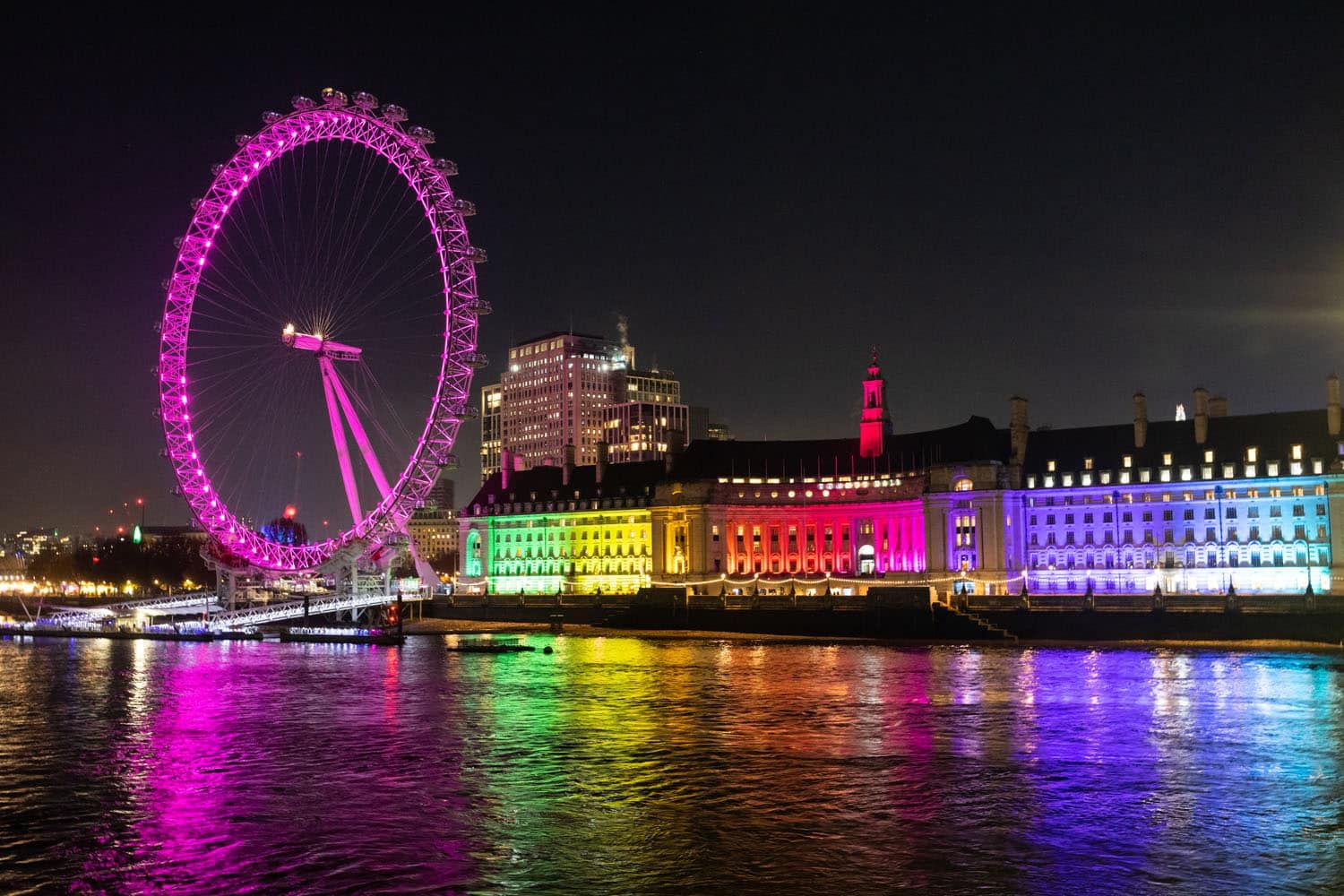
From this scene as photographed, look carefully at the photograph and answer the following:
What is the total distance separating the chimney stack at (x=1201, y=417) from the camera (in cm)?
12494

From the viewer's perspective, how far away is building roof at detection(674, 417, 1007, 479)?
142 m

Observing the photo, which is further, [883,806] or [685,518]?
[685,518]

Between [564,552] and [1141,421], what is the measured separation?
7132 centimetres

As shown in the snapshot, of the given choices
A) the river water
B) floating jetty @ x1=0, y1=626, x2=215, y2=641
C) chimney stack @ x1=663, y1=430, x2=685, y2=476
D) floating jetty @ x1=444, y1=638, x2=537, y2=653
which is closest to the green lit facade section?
chimney stack @ x1=663, y1=430, x2=685, y2=476

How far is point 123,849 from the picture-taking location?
2984 cm

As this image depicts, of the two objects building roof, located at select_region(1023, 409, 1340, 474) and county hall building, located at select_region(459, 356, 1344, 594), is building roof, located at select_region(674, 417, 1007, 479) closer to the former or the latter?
county hall building, located at select_region(459, 356, 1344, 594)

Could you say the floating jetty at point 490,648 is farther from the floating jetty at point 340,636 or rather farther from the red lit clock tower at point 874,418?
the red lit clock tower at point 874,418

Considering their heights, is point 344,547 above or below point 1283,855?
above

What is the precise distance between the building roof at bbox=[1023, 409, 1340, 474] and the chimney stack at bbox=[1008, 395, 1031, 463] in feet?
2.41

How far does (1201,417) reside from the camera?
12519 centimetres

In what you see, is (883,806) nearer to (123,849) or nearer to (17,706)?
(123,849)

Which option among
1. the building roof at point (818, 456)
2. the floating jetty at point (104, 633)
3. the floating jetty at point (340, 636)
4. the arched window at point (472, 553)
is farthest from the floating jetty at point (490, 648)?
the arched window at point (472, 553)

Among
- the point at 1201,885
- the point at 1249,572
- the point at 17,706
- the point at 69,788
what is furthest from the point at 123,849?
the point at 1249,572

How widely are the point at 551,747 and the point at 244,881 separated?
1741 centimetres
